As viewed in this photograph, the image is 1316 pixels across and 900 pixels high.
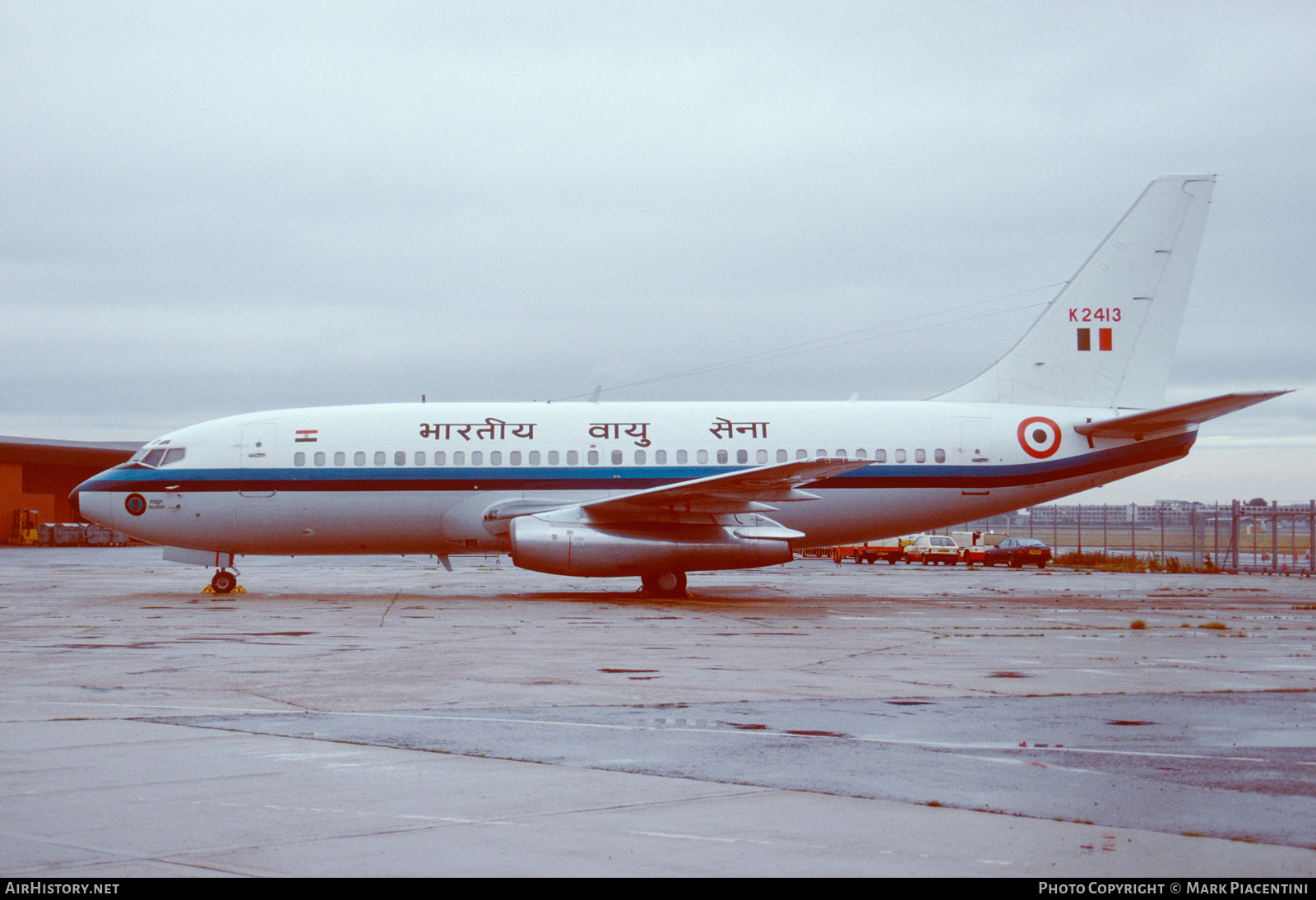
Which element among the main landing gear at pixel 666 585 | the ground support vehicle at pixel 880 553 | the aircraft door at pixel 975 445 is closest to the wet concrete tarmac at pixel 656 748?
the main landing gear at pixel 666 585

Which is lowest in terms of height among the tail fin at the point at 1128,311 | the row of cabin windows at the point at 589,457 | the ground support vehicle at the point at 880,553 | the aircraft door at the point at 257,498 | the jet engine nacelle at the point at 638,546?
the ground support vehicle at the point at 880,553

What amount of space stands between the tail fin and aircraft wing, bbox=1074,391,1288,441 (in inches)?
38.3

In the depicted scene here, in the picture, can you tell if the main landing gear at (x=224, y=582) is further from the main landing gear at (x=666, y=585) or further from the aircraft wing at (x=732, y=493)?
the main landing gear at (x=666, y=585)

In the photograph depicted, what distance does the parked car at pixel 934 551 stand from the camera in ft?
161

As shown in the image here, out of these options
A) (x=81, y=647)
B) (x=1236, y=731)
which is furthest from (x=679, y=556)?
(x=1236, y=731)

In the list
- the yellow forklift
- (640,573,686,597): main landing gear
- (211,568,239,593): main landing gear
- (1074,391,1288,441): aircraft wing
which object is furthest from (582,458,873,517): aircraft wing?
the yellow forklift

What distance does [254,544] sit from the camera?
2491cm


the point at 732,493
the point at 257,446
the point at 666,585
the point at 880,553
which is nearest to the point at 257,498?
the point at 257,446

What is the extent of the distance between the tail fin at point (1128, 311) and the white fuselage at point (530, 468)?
98cm

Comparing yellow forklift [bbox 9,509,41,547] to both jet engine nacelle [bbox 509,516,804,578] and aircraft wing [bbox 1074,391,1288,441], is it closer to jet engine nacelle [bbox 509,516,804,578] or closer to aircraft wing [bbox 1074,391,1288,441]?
jet engine nacelle [bbox 509,516,804,578]

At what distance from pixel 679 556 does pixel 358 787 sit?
16.7 m

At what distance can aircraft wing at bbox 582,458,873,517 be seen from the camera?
838 inches
